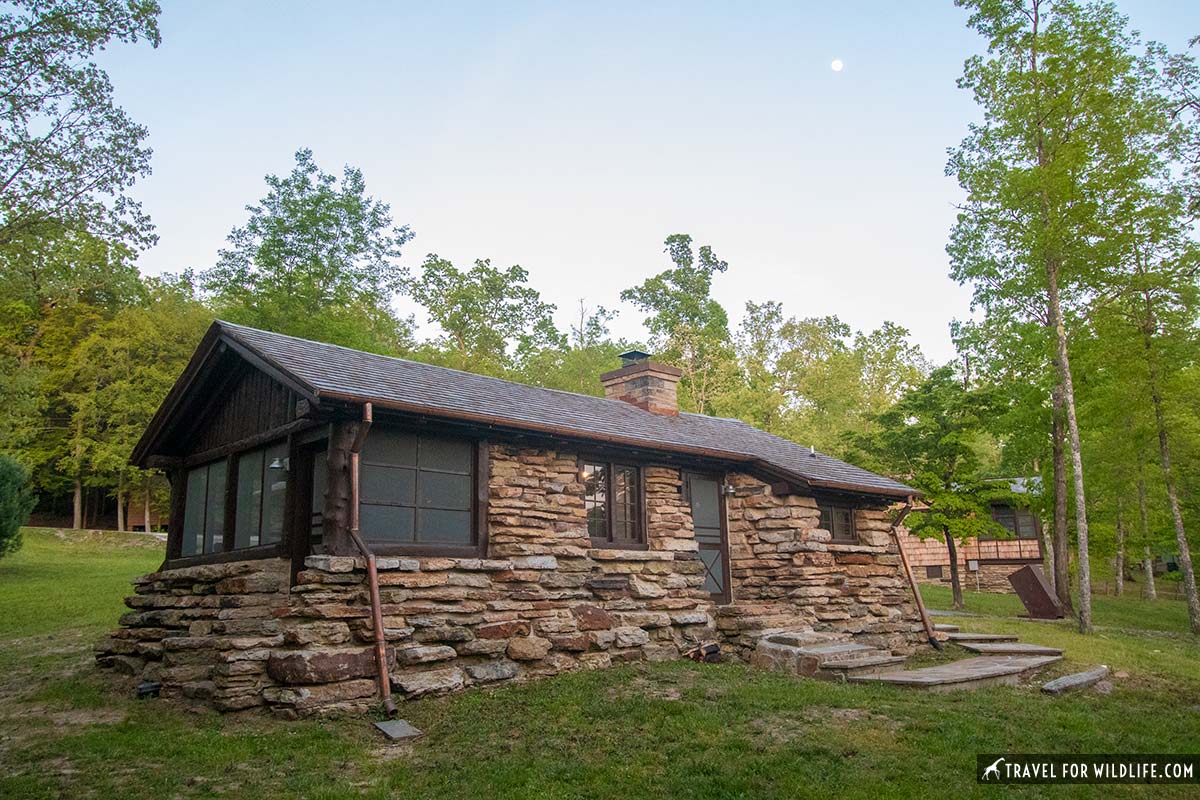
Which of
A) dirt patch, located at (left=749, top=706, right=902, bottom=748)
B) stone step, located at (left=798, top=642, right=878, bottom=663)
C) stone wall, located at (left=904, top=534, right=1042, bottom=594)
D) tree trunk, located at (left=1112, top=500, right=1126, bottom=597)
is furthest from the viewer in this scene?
stone wall, located at (left=904, top=534, right=1042, bottom=594)

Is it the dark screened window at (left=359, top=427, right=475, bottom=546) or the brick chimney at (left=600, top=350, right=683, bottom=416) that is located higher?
the brick chimney at (left=600, top=350, right=683, bottom=416)

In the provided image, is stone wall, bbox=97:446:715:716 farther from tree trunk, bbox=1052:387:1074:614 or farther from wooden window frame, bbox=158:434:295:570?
tree trunk, bbox=1052:387:1074:614

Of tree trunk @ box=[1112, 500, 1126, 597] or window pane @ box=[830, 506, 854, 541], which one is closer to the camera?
window pane @ box=[830, 506, 854, 541]

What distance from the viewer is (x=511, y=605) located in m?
9.47

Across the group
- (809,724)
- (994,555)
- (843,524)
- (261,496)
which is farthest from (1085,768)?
(994,555)

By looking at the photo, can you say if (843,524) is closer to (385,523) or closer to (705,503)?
(705,503)

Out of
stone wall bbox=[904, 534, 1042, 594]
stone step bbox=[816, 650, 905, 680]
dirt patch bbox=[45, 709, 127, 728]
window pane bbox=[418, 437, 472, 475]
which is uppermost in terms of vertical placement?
window pane bbox=[418, 437, 472, 475]

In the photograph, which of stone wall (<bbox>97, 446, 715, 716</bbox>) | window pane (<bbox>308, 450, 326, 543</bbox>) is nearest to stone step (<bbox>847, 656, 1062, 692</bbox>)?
stone wall (<bbox>97, 446, 715, 716</bbox>)

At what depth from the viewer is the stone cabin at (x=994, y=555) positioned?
29.9m

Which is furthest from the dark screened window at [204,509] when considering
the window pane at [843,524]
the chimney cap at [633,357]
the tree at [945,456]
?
the tree at [945,456]

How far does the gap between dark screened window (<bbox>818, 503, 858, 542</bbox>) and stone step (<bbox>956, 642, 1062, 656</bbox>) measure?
2625mm

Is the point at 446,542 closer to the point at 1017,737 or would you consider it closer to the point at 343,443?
the point at 343,443

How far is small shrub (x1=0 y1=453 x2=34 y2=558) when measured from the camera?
19719 mm

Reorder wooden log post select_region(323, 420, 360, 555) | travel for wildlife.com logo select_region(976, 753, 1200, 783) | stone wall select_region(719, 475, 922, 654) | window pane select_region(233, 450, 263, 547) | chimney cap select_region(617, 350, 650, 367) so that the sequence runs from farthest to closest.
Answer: chimney cap select_region(617, 350, 650, 367)
stone wall select_region(719, 475, 922, 654)
window pane select_region(233, 450, 263, 547)
wooden log post select_region(323, 420, 360, 555)
travel for wildlife.com logo select_region(976, 753, 1200, 783)
